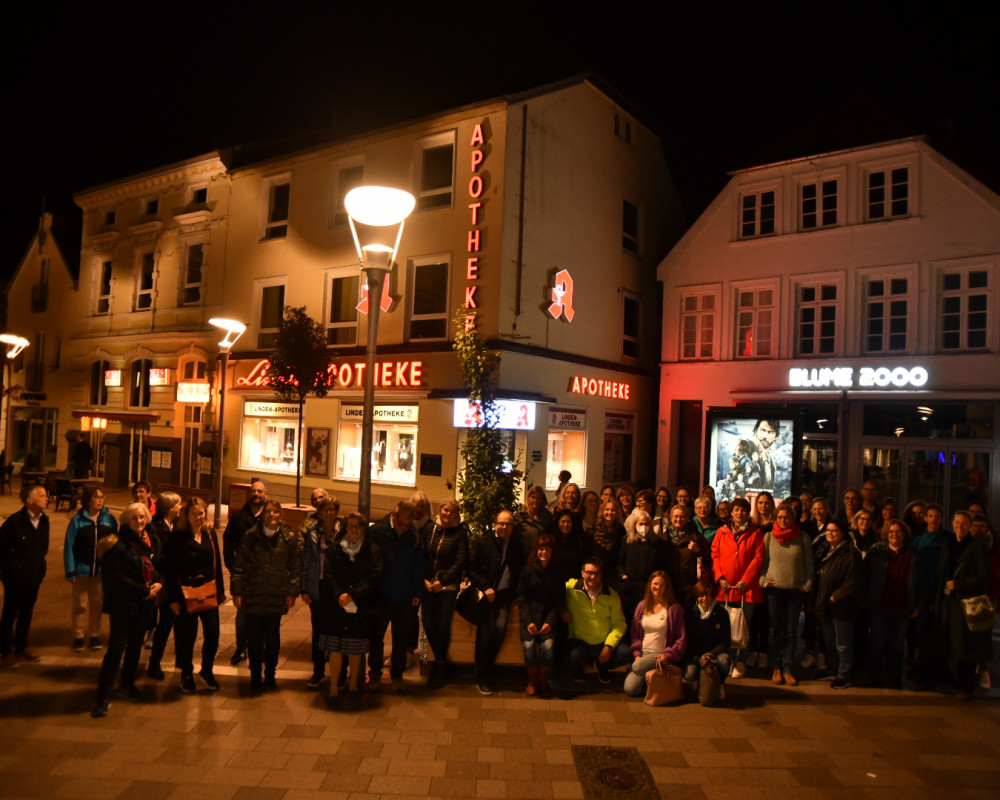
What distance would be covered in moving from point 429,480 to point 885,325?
11.3 m

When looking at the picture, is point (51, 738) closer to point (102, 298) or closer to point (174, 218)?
point (174, 218)

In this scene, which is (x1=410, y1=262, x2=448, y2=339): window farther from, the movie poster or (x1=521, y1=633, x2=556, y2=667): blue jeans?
(x1=521, y1=633, x2=556, y2=667): blue jeans

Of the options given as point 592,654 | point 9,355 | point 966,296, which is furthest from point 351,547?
point 9,355

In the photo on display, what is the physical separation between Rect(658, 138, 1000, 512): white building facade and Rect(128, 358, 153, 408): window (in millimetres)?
16763

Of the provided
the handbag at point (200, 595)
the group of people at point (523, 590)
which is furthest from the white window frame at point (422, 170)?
the handbag at point (200, 595)

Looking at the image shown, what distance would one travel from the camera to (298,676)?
6.96 metres

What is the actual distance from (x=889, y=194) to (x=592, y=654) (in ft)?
47.9

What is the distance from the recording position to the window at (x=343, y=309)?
18.1 metres

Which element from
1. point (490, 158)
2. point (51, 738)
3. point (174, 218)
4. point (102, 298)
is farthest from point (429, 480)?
point (102, 298)

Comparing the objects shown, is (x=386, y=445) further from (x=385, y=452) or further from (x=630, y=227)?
(x=630, y=227)

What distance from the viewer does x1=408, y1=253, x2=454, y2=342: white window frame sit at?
53.5ft

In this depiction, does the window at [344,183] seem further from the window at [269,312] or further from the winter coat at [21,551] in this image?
the winter coat at [21,551]

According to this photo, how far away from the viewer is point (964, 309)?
1546 centimetres

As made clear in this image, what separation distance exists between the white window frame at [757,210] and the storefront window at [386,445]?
9.97 m
